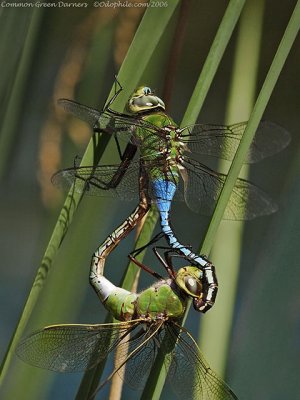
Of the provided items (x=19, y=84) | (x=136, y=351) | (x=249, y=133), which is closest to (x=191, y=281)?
(x=136, y=351)

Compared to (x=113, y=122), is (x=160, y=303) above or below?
below

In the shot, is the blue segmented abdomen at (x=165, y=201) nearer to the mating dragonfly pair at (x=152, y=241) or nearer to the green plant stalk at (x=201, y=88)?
the mating dragonfly pair at (x=152, y=241)

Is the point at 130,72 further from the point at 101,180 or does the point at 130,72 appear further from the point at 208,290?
the point at 208,290

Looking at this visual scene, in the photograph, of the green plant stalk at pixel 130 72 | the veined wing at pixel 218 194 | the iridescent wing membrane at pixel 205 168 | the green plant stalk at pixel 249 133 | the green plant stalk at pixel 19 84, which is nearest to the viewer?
the green plant stalk at pixel 249 133

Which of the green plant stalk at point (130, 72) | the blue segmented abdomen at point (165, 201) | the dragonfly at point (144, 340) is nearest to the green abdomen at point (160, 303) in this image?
the dragonfly at point (144, 340)

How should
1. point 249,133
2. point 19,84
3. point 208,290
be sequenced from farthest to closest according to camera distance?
1. point 19,84
2. point 208,290
3. point 249,133

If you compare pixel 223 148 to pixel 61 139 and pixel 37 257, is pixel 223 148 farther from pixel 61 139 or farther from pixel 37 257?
pixel 37 257
